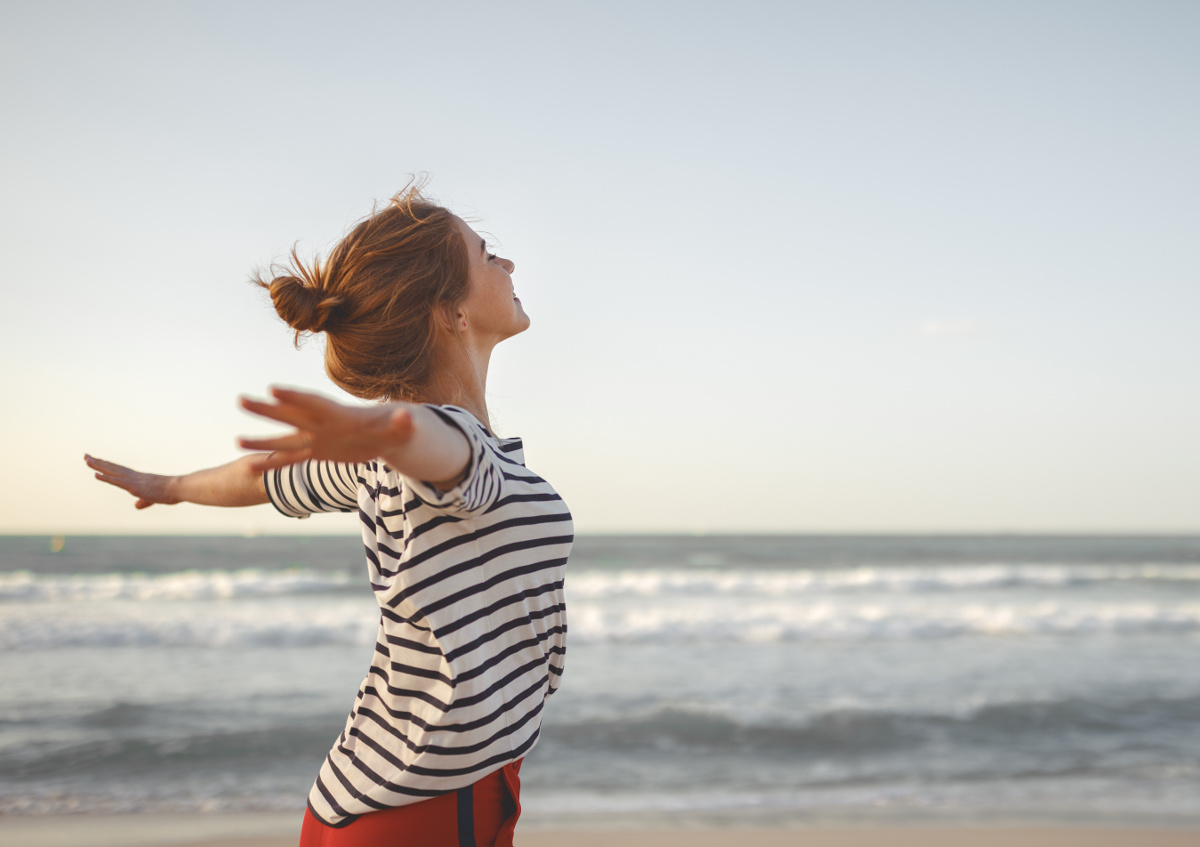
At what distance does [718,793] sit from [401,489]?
14.2ft

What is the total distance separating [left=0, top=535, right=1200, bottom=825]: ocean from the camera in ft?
15.3

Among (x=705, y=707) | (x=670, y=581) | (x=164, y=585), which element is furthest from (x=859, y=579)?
(x=164, y=585)

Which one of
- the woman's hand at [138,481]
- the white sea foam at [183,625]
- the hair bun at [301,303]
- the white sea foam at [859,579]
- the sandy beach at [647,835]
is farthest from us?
the white sea foam at [859,579]

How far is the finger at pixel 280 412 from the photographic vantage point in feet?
2.58

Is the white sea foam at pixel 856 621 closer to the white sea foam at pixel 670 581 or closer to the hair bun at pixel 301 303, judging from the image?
the white sea foam at pixel 670 581

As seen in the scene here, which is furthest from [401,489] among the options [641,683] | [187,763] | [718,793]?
[641,683]

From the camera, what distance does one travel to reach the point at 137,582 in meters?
15.5

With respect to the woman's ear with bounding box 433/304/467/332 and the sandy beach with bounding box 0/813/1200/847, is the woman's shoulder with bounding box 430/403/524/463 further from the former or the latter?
the sandy beach with bounding box 0/813/1200/847

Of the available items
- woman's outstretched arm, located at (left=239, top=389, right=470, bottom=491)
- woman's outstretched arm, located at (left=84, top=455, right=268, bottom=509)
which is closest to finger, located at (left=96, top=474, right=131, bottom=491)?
woman's outstretched arm, located at (left=84, top=455, right=268, bottom=509)

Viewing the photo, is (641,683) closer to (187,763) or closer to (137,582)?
(187,763)

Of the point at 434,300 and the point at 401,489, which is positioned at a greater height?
the point at 434,300

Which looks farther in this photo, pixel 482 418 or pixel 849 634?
pixel 849 634

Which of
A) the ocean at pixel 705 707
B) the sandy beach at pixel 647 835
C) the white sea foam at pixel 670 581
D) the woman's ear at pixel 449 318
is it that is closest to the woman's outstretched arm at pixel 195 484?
the woman's ear at pixel 449 318

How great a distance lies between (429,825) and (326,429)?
720mm
